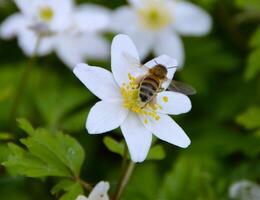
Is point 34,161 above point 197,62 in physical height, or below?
above

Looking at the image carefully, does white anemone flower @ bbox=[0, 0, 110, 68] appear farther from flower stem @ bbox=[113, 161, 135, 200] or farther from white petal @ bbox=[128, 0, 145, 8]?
flower stem @ bbox=[113, 161, 135, 200]

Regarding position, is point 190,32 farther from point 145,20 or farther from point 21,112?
point 21,112

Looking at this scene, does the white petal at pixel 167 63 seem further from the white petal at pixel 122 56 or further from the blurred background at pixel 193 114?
the blurred background at pixel 193 114

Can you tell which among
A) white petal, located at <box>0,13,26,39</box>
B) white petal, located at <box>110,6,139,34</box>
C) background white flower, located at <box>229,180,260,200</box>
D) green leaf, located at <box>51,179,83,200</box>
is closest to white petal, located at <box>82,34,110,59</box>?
white petal, located at <box>110,6,139,34</box>

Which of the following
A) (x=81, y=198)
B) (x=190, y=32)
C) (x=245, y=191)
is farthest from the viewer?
(x=190, y=32)

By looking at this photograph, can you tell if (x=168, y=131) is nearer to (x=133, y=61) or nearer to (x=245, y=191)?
(x=133, y=61)

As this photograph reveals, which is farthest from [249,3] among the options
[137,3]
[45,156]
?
[45,156]

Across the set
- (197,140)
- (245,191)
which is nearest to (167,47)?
(197,140)
